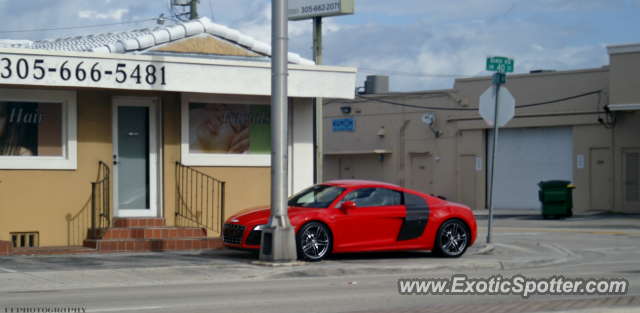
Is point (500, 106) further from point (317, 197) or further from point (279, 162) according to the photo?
point (279, 162)

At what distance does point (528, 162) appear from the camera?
30891 millimetres

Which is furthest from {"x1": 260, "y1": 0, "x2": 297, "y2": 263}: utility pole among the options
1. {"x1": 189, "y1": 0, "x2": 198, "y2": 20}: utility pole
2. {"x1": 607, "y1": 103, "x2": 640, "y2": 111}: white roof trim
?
{"x1": 607, "y1": 103, "x2": 640, "y2": 111}: white roof trim

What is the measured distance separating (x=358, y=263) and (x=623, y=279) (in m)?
4.07

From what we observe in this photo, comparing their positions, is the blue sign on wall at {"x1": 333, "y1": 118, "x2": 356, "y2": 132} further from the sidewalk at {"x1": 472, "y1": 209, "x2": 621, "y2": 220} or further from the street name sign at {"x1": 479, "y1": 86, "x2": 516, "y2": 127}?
the street name sign at {"x1": 479, "y1": 86, "x2": 516, "y2": 127}

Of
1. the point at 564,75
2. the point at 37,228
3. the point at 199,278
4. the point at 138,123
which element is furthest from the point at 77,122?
the point at 564,75

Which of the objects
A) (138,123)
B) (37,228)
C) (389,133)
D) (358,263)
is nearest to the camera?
(358,263)

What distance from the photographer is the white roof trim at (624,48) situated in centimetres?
2622

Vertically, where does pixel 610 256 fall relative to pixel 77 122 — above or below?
below

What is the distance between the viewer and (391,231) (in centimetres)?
1244

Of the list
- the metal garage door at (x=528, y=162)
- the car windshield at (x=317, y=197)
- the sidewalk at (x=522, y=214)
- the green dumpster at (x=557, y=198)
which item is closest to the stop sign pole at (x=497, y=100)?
the car windshield at (x=317, y=197)

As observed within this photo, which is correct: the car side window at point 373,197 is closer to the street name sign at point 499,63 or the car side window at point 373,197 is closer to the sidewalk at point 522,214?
the street name sign at point 499,63

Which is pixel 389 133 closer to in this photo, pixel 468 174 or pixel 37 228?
pixel 468 174

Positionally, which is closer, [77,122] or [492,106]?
[77,122]

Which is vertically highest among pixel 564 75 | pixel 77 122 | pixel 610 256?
pixel 564 75
